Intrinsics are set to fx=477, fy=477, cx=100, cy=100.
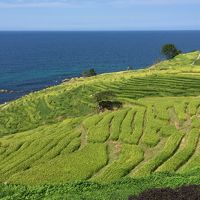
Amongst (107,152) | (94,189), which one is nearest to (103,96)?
(107,152)

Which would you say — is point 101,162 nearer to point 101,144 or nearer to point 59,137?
point 101,144

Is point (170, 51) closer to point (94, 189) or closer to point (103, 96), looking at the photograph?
point (103, 96)

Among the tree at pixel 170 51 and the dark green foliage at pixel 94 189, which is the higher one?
the dark green foliage at pixel 94 189

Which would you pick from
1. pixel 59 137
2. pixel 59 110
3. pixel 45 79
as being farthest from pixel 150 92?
pixel 45 79

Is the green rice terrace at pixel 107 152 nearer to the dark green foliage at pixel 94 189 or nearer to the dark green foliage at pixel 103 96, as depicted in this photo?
the dark green foliage at pixel 94 189

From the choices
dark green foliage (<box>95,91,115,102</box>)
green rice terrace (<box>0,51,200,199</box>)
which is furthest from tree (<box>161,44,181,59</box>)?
dark green foliage (<box>95,91,115,102</box>)

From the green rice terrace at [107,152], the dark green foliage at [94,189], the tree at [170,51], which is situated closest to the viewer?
the dark green foliage at [94,189]

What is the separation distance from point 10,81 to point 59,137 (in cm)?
12408

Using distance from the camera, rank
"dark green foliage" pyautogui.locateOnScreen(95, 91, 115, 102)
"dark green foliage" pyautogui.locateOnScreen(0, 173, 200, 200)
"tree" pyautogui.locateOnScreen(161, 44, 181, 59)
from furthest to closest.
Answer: "tree" pyautogui.locateOnScreen(161, 44, 181, 59)
"dark green foliage" pyautogui.locateOnScreen(95, 91, 115, 102)
"dark green foliage" pyautogui.locateOnScreen(0, 173, 200, 200)

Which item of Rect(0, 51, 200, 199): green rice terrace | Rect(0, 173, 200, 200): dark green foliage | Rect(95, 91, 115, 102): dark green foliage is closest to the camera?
Rect(0, 173, 200, 200): dark green foliage

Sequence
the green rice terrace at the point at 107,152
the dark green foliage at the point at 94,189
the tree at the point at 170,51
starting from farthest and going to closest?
the tree at the point at 170,51
the green rice terrace at the point at 107,152
the dark green foliage at the point at 94,189

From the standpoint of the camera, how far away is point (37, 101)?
101062 millimetres

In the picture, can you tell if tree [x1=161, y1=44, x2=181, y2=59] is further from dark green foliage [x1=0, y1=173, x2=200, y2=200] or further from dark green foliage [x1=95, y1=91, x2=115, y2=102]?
dark green foliage [x1=0, y1=173, x2=200, y2=200]

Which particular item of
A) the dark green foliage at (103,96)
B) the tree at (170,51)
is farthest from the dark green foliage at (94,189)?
the tree at (170,51)
